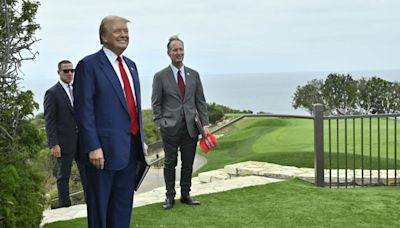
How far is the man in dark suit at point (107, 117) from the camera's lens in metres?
2.83

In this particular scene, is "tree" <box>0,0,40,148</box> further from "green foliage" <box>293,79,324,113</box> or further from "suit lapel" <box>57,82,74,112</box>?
"green foliage" <box>293,79,324,113</box>

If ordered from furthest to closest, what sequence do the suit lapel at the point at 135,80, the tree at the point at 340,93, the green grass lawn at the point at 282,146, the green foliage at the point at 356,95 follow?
the tree at the point at 340,93
the green foliage at the point at 356,95
the green grass lawn at the point at 282,146
the suit lapel at the point at 135,80

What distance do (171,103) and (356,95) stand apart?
12.6 metres

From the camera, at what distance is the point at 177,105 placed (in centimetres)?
445

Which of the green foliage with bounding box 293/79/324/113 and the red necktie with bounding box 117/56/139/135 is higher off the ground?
the red necktie with bounding box 117/56/139/135

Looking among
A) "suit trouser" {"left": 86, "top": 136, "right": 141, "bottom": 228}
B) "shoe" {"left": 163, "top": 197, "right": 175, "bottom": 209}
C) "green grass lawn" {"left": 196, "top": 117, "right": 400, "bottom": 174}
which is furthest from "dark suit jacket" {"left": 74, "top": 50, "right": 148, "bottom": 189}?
"green grass lawn" {"left": 196, "top": 117, "right": 400, "bottom": 174}

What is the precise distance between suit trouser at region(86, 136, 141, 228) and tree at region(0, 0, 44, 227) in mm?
478

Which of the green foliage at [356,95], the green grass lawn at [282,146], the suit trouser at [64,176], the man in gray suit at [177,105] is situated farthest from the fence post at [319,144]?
the green foliage at [356,95]

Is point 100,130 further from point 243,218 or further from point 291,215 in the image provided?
point 291,215

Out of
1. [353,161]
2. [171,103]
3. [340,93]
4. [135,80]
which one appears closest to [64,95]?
[171,103]

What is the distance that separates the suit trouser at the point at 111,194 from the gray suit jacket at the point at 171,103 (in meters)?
1.38

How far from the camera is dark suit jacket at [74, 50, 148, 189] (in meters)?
2.84

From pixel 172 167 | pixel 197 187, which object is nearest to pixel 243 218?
pixel 172 167

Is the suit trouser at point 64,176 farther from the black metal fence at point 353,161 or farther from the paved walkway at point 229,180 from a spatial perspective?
the black metal fence at point 353,161
